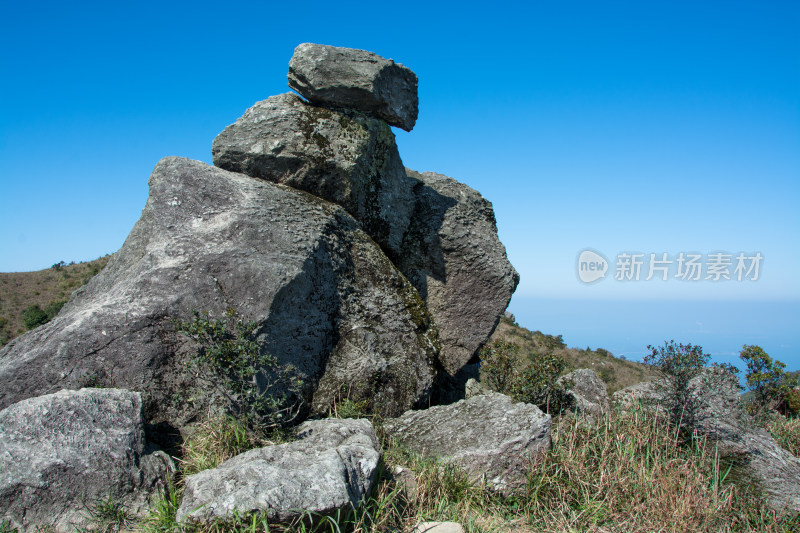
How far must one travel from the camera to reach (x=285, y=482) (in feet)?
15.8

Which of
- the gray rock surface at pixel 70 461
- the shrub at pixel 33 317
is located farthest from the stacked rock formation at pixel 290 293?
the shrub at pixel 33 317

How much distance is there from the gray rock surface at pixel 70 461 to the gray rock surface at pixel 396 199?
4.86 m

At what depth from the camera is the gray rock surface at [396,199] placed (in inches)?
364

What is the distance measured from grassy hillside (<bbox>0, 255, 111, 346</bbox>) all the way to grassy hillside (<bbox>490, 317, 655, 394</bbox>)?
85.1ft

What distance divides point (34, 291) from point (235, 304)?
36847mm

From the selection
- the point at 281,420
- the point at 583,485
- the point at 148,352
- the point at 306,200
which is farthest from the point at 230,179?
the point at 583,485

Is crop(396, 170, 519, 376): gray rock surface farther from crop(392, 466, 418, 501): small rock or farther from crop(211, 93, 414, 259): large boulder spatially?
crop(392, 466, 418, 501): small rock

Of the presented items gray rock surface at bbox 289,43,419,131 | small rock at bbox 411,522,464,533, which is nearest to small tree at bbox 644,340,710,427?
small rock at bbox 411,522,464,533

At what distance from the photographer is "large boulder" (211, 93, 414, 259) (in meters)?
9.20

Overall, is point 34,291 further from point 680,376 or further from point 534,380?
point 680,376

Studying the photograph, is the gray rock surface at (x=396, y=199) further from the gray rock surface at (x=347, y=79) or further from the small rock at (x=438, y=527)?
the small rock at (x=438, y=527)

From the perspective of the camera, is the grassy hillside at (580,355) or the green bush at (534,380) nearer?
the green bush at (534,380)

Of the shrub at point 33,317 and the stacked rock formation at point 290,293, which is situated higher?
the stacked rock formation at point 290,293

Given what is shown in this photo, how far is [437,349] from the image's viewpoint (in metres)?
9.00
